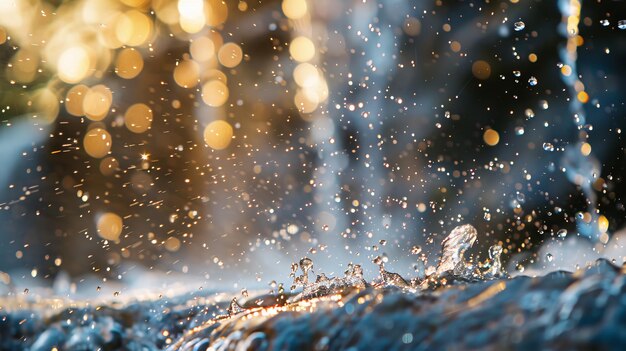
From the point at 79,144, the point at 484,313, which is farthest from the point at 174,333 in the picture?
the point at 79,144

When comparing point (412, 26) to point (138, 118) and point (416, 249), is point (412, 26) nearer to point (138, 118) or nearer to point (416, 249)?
point (416, 249)

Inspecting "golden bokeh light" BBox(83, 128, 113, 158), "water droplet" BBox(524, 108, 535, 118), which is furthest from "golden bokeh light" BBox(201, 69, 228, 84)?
"water droplet" BBox(524, 108, 535, 118)

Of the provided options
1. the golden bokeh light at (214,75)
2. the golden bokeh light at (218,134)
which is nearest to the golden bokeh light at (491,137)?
the golden bokeh light at (218,134)

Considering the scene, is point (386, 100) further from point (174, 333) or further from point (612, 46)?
point (174, 333)

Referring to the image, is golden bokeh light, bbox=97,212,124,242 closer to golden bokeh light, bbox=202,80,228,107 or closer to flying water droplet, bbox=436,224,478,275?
golden bokeh light, bbox=202,80,228,107

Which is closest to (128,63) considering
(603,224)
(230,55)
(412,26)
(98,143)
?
(98,143)

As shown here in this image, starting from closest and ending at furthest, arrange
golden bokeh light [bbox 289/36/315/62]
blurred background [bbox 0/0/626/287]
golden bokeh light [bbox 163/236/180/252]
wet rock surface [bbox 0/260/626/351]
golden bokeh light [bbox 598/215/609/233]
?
wet rock surface [bbox 0/260/626/351] → golden bokeh light [bbox 598/215/609/233] → blurred background [bbox 0/0/626/287] → golden bokeh light [bbox 163/236/180/252] → golden bokeh light [bbox 289/36/315/62]

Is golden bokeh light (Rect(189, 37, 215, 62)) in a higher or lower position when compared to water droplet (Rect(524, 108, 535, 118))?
higher
